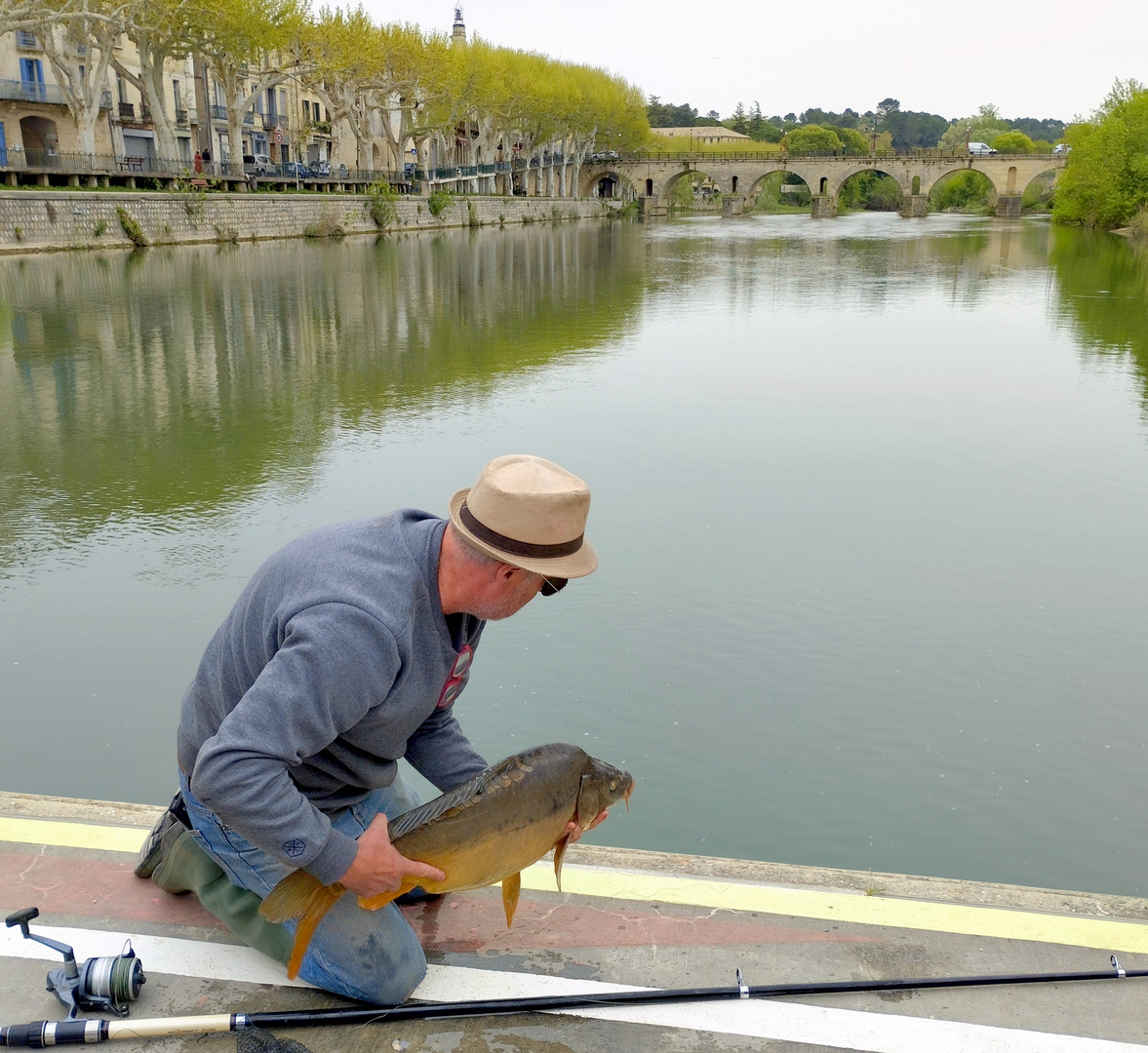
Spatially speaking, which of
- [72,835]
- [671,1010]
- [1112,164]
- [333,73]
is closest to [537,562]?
[671,1010]

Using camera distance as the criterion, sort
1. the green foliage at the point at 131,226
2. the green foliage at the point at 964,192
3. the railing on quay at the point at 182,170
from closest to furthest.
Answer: the green foliage at the point at 131,226, the railing on quay at the point at 182,170, the green foliage at the point at 964,192

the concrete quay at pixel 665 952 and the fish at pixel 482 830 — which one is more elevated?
the fish at pixel 482 830

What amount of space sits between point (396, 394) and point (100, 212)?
79.6ft

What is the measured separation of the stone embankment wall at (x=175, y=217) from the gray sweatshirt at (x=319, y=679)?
3050 cm

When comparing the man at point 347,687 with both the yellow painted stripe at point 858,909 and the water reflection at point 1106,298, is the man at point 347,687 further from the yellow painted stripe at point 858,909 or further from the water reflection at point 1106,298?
the water reflection at point 1106,298

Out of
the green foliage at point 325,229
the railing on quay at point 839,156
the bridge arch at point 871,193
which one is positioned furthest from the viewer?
the bridge arch at point 871,193

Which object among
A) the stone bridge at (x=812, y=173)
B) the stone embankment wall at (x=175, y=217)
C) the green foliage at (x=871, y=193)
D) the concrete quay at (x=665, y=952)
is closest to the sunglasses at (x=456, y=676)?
the concrete quay at (x=665, y=952)

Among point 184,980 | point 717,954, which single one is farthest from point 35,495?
point 717,954

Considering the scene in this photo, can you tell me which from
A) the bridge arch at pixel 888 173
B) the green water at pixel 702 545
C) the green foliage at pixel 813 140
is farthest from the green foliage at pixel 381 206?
the green foliage at pixel 813 140

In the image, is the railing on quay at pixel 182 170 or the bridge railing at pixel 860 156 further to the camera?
the bridge railing at pixel 860 156

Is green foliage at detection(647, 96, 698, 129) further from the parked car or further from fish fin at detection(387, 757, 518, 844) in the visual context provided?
fish fin at detection(387, 757, 518, 844)

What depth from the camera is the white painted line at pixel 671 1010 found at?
2590mm

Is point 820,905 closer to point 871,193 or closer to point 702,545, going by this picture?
point 702,545

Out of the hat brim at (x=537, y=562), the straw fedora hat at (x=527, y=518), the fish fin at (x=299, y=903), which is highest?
the straw fedora hat at (x=527, y=518)
